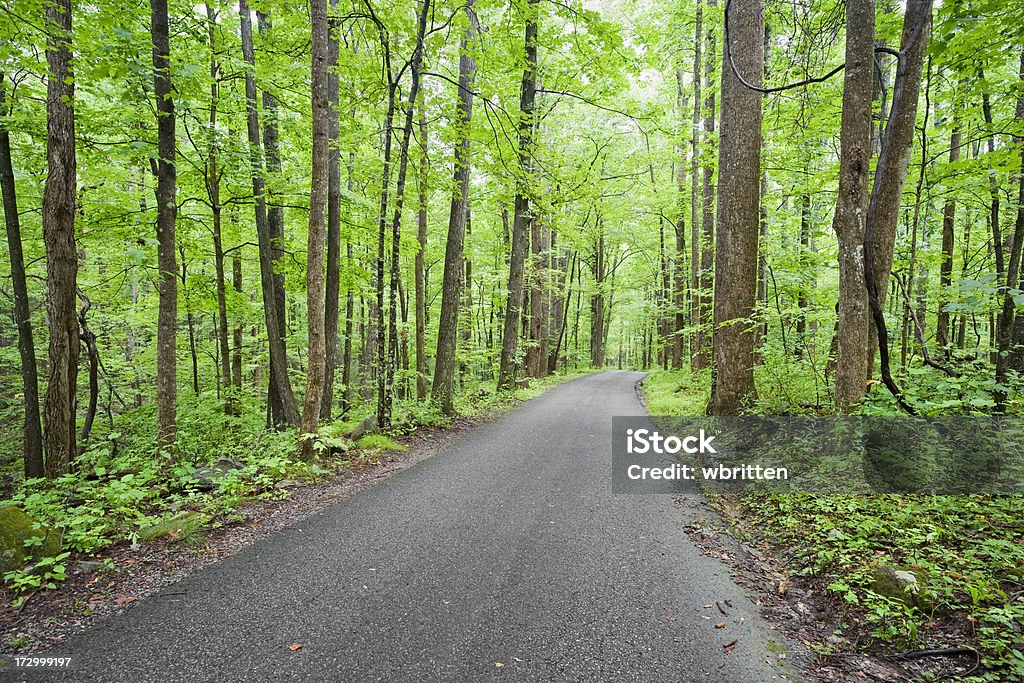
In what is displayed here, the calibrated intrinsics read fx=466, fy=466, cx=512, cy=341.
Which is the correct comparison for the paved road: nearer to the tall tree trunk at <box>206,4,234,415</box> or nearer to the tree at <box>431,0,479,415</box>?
the tree at <box>431,0,479,415</box>

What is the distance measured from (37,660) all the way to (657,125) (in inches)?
434

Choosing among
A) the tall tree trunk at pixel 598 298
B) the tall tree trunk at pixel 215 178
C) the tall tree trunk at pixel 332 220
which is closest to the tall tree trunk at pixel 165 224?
the tall tree trunk at pixel 215 178

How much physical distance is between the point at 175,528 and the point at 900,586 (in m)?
5.76

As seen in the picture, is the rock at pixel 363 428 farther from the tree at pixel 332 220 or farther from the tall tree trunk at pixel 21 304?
the tall tree trunk at pixel 21 304

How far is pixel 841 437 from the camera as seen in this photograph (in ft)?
17.2

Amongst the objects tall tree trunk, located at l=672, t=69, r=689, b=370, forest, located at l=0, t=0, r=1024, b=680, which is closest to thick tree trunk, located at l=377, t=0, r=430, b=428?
forest, located at l=0, t=0, r=1024, b=680

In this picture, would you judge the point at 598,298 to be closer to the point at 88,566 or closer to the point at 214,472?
the point at 214,472

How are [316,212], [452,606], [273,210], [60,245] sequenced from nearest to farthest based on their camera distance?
1. [452,606]
2. [60,245]
3. [316,212]
4. [273,210]

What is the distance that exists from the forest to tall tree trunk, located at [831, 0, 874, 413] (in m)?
0.02

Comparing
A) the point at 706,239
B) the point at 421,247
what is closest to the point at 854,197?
the point at 421,247

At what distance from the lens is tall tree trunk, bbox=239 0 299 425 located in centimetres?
909

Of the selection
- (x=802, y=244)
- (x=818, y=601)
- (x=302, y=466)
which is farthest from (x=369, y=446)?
(x=802, y=244)

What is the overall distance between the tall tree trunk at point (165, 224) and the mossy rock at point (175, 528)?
133 inches

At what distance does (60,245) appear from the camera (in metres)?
6.14
